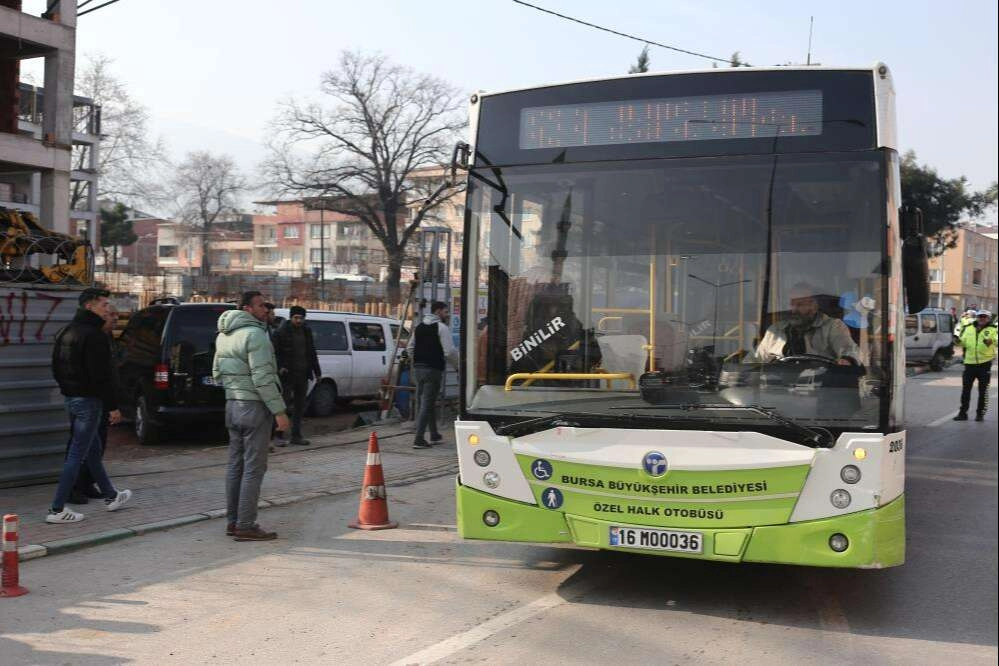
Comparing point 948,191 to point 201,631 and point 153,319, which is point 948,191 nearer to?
point 153,319

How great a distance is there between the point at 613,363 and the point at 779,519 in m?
1.35

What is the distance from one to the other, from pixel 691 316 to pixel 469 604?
2210 mm

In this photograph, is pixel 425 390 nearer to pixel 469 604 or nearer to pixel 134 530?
pixel 134 530

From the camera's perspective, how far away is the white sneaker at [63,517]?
779 cm

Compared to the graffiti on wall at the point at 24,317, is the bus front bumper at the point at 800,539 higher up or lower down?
lower down

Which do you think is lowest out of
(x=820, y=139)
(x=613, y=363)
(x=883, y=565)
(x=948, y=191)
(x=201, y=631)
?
(x=201, y=631)

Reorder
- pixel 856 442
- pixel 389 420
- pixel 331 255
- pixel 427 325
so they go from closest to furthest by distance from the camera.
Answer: pixel 856 442
pixel 427 325
pixel 389 420
pixel 331 255

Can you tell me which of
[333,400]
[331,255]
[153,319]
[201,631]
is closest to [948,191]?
[333,400]

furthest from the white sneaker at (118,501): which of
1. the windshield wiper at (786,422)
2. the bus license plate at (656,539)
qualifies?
the windshield wiper at (786,422)

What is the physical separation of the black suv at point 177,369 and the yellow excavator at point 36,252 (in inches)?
94.9

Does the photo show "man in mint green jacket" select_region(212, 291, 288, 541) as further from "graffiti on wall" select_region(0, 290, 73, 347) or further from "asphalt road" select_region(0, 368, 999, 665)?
"graffiti on wall" select_region(0, 290, 73, 347)

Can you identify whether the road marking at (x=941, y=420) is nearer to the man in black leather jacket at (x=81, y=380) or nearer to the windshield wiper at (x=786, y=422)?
the windshield wiper at (x=786, y=422)

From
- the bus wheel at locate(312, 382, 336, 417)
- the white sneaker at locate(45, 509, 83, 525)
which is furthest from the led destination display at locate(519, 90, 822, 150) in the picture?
the bus wheel at locate(312, 382, 336, 417)

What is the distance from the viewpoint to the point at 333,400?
16438mm
